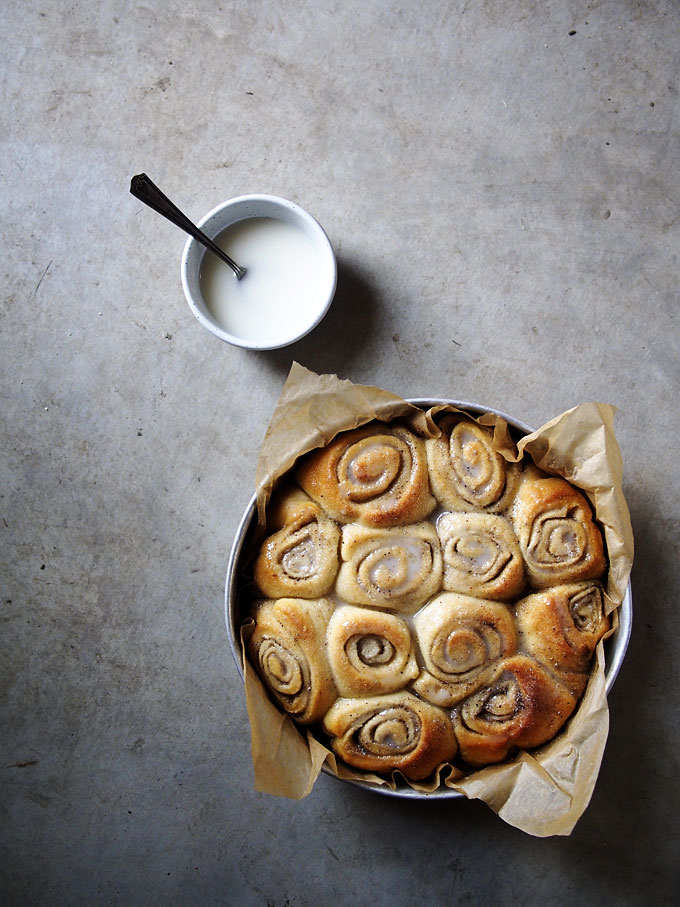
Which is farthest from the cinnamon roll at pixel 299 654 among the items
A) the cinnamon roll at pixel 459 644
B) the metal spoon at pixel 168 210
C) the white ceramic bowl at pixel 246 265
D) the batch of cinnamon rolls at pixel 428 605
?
the metal spoon at pixel 168 210

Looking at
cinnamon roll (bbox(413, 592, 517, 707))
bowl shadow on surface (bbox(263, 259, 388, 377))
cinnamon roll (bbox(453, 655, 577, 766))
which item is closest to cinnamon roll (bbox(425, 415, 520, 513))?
cinnamon roll (bbox(413, 592, 517, 707))

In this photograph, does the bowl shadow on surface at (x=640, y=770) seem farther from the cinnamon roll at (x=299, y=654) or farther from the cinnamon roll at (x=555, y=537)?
the cinnamon roll at (x=299, y=654)

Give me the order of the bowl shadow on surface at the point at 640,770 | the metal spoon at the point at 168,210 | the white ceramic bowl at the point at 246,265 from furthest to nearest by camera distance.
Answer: the bowl shadow on surface at the point at 640,770, the white ceramic bowl at the point at 246,265, the metal spoon at the point at 168,210

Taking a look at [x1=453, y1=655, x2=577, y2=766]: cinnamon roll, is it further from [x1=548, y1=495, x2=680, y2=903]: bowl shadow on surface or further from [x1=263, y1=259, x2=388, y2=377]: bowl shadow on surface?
[x1=263, y1=259, x2=388, y2=377]: bowl shadow on surface

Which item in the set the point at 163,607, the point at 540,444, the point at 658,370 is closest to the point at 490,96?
the point at 658,370

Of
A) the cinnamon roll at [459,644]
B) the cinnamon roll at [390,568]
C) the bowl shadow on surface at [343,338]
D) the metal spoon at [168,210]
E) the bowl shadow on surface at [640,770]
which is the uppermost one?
the metal spoon at [168,210]

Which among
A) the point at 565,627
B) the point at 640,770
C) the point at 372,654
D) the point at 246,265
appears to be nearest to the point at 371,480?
the point at 372,654

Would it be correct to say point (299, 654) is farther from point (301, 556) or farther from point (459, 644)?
point (459, 644)
